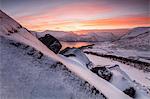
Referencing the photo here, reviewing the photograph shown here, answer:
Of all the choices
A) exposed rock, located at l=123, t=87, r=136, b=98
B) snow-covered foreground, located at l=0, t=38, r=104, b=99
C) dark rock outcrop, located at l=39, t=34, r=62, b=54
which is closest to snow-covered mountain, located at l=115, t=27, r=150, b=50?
dark rock outcrop, located at l=39, t=34, r=62, b=54

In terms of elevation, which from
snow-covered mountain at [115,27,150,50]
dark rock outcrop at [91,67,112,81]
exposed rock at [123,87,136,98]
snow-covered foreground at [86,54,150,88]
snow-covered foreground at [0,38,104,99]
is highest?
snow-covered foreground at [0,38,104,99]

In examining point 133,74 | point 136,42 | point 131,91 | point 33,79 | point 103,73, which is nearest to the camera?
point 33,79

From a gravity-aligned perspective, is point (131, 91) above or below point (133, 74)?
above

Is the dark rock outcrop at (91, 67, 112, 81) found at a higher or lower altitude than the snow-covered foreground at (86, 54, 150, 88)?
higher

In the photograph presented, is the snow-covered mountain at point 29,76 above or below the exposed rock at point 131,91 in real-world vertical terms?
above

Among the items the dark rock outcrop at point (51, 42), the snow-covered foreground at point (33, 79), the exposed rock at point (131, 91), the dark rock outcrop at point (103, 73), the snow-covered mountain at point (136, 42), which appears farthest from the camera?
the snow-covered mountain at point (136, 42)

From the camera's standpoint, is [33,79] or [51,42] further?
[51,42]

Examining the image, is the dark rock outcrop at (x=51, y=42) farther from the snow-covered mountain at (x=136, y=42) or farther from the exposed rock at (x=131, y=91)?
the snow-covered mountain at (x=136, y=42)

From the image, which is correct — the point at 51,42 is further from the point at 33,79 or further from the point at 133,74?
the point at 133,74

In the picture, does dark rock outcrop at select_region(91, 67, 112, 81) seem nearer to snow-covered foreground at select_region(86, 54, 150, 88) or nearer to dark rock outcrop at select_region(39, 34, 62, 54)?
dark rock outcrop at select_region(39, 34, 62, 54)

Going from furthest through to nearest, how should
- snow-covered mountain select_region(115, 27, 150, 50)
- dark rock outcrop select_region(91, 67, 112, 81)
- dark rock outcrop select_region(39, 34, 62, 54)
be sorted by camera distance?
snow-covered mountain select_region(115, 27, 150, 50) < dark rock outcrop select_region(39, 34, 62, 54) < dark rock outcrop select_region(91, 67, 112, 81)

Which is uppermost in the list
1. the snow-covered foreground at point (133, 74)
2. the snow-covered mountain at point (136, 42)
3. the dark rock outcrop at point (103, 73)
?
the dark rock outcrop at point (103, 73)

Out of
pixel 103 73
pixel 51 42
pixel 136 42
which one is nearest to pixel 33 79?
pixel 103 73

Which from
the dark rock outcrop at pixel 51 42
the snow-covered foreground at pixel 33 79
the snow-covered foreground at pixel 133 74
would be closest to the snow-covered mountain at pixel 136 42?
the snow-covered foreground at pixel 133 74
